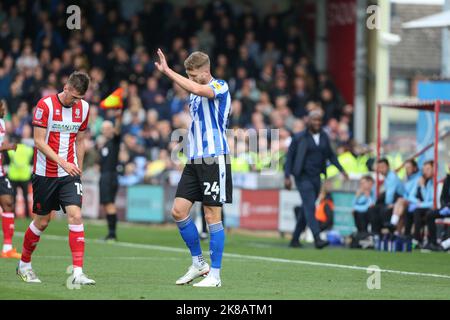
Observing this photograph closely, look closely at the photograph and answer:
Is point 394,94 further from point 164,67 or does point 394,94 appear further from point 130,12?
point 164,67

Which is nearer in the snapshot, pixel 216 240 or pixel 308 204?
pixel 216 240

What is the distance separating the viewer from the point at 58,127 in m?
12.8

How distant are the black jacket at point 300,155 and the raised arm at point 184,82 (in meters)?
8.44

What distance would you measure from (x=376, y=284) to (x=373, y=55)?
22226mm

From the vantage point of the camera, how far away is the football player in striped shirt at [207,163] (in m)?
12.6

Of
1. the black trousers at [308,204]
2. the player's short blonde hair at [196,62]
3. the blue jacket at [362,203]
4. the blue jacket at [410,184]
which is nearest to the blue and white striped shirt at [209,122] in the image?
the player's short blonde hair at [196,62]

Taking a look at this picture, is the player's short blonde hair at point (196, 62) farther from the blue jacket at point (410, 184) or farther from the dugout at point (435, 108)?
the blue jacket at point (410, 184)

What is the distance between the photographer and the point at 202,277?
14.0 m

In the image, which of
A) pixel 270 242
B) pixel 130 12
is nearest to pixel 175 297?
pixel 270 242

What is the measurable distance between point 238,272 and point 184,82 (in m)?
3.54

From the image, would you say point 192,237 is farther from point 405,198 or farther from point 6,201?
point 405,198

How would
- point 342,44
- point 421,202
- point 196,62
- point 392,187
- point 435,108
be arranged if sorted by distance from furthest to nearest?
point 342,44, point 392,187, point 421,202, point 435,108, point 196,62

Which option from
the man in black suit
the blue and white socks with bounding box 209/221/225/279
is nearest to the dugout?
the man in black suit

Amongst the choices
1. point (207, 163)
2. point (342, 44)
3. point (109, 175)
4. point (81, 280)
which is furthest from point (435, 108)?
point (342, 44)
